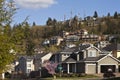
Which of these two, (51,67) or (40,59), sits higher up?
(40,59)

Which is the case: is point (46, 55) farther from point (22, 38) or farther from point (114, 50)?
point (22, 38)

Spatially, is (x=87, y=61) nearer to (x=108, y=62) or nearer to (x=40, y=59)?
(x=108, y=62)

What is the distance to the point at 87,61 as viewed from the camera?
82.3m

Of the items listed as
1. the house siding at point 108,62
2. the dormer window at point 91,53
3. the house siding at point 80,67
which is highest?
the dormer window at point 91,53

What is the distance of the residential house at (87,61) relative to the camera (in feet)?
271

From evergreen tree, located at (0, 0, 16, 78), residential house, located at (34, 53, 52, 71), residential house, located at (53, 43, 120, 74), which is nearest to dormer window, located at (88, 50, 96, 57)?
residential house, located at (53, 43, 120, 74)

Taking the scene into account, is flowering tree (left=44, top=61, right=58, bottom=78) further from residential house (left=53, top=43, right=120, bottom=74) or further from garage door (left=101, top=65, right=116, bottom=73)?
garage door (left=101, top=65, right=116, bottom=73)

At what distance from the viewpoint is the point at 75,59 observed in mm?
88125

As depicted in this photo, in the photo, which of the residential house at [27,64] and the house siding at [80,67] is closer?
the house siding at [80,67]

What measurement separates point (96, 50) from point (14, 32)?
231 feet

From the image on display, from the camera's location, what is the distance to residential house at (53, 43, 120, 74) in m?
82.5

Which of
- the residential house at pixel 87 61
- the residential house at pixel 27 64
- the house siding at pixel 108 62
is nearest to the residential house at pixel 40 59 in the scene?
the residential house at pixel 27 64

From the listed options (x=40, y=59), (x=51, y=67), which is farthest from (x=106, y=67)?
(x=40, y=59)

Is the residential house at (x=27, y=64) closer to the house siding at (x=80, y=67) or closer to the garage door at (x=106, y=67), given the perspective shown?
the house siding at (x=80, y=67)
